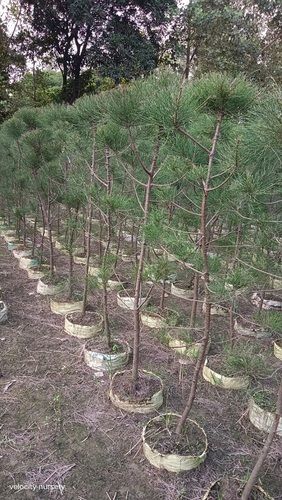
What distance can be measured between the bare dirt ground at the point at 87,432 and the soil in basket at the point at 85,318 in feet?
0.44

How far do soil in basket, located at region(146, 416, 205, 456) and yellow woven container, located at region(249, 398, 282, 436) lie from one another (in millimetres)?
345

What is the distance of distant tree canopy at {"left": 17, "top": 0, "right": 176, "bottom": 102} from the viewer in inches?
281

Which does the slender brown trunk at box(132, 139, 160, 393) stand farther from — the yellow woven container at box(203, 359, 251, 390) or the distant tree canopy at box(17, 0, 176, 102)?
the distant tree canopy at box(17, 0, 176, 102)

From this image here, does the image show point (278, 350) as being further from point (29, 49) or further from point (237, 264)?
point (29, 49)

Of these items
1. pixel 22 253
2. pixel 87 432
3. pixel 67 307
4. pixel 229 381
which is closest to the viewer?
pixel 87 432

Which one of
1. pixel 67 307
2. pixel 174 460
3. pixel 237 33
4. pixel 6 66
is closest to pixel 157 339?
pixel 67 307

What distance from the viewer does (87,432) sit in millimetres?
1891

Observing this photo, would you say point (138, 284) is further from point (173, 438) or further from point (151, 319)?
point (151, 319)

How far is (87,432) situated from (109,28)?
24.6ft

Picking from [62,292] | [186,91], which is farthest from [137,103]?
[62,292]

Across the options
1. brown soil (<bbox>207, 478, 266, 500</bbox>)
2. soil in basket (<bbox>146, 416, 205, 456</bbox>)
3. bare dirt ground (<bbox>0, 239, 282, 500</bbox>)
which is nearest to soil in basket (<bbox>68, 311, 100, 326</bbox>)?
bare dirt ground (<bbox>0, 239, 282, 500</bbox>)

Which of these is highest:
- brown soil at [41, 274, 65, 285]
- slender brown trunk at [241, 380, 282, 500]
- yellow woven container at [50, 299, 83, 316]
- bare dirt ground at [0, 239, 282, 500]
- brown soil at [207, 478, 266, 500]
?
slender brown trunk at [241, 380, 282, 500]

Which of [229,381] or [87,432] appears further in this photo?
[229,381]

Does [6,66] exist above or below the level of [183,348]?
above
